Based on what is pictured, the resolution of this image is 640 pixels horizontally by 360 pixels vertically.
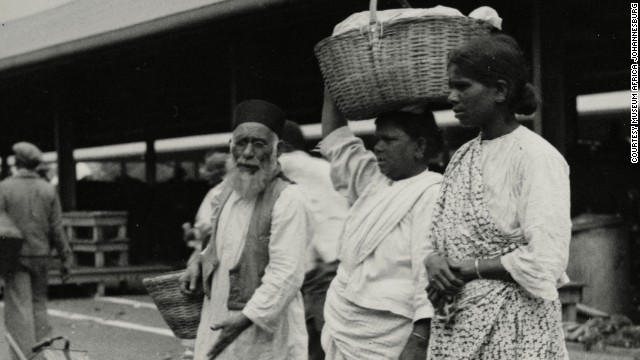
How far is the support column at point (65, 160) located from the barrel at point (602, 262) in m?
9.40

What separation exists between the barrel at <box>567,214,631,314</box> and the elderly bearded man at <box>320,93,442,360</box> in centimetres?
539

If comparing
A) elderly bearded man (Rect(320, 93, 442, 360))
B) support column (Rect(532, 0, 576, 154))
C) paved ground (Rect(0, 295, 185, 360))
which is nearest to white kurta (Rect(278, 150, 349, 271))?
elderly bearded man (Rect(320, 93, 442, 360))

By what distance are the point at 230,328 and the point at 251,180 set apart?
0.63m

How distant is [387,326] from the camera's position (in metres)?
3.27

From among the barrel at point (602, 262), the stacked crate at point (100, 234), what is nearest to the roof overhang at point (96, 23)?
the stacked crate at point (100, 234)

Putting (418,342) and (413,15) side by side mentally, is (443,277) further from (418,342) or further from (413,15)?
(413,15)

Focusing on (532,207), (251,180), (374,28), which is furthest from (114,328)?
(532,207)

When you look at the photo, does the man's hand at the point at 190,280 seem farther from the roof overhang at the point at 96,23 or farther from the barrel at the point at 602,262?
the barrel at the point at 602,262

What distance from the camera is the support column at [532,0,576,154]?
7945 millimetres

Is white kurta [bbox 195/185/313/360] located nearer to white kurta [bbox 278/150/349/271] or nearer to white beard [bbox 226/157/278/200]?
white beard [bbox 226/157/278/200]

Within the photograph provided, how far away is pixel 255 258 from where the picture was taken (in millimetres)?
4047

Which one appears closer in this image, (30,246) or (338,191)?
(338,191)

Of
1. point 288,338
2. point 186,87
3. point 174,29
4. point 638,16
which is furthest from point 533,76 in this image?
point 186,87

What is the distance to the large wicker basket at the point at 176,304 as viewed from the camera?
4.33 m
